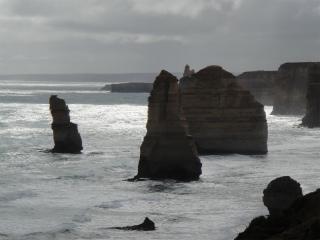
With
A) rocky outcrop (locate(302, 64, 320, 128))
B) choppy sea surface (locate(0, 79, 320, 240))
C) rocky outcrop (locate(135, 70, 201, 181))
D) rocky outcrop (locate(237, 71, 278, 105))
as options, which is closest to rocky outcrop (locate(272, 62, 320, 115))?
rocky outcrop (locate(237, 71, 278, 105))

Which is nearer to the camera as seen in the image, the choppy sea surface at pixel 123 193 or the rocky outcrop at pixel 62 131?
the choppy sea surface at pixel 123 193

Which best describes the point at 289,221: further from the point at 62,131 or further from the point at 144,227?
the point at 62,131

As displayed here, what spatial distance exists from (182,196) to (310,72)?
Answer: 189 feet

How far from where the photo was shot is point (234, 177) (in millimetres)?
39719

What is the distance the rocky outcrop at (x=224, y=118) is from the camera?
51.3 metres

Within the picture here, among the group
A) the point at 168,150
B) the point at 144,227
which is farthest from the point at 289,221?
the point at 168,150

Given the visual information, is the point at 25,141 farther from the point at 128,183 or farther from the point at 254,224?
the point at 254,224

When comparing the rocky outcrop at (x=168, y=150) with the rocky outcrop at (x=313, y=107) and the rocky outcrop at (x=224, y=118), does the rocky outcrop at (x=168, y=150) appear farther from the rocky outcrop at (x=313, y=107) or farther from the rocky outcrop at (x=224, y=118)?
the rocky outcrop at (x=313, y=107)

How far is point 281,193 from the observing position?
979 inches

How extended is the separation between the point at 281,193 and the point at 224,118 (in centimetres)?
2675

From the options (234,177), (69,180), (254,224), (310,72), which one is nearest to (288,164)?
(234,177)

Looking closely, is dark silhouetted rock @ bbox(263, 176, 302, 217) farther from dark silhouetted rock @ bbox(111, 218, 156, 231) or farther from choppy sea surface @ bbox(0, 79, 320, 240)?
dark silhouetted rock @ bbox(111, 218, 156, 231)

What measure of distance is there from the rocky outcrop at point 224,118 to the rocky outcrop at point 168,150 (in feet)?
39.6

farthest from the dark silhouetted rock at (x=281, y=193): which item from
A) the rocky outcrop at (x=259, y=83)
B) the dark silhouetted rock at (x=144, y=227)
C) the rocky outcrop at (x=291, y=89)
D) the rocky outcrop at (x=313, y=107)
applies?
the rocky outcrop at (x=259, y=83)
